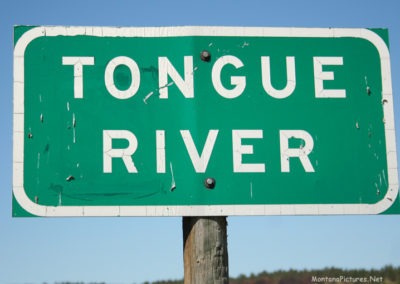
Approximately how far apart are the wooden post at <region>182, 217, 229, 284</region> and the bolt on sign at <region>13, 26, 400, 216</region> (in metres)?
0.08

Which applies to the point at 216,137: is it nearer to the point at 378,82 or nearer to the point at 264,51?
the point at 264,51

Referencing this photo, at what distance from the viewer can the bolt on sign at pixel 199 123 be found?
382cm

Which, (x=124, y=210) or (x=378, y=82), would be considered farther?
(x=378, y=82)

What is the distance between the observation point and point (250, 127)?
395 centimetres

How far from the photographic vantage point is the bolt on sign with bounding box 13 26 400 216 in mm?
3818

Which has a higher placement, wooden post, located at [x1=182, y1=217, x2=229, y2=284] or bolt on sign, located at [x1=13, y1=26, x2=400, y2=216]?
bolt on sign, located at [x1=13, y1=26, x2=400, y2=216]

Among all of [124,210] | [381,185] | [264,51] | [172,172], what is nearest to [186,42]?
[264,51]

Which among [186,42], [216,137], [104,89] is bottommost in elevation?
[216,137]

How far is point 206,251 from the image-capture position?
386cm

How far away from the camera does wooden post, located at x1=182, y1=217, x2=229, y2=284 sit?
3842 mm

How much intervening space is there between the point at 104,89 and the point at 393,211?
5.40ft

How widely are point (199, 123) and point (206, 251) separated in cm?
66

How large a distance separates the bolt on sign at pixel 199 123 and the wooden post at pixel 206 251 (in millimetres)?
78

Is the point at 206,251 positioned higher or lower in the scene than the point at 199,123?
lower
